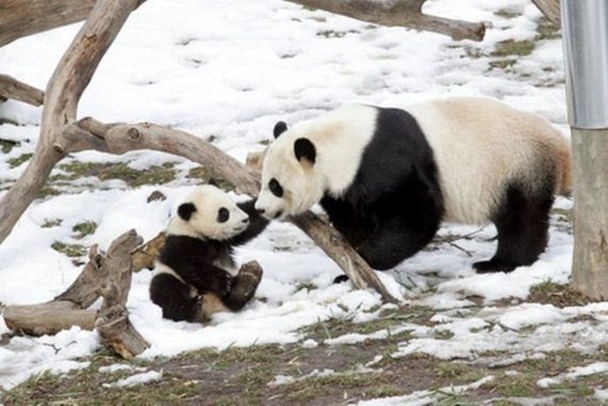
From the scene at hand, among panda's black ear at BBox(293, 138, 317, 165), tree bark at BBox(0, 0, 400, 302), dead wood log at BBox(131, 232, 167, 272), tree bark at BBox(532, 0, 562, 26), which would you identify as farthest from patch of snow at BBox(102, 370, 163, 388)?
tree bark at BBox(532, 0, 562, 26)

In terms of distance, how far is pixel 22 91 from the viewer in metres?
9.09

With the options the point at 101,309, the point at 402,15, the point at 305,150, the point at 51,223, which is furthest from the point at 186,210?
the point at 402,15

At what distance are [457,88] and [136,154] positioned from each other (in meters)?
2.54

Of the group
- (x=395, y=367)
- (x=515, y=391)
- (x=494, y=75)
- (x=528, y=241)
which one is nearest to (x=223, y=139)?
(x=494, y=75)

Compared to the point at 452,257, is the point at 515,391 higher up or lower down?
higher up

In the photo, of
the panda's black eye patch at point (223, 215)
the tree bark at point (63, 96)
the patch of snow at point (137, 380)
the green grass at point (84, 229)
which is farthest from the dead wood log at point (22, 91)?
the patch of snow at point (137, 380)

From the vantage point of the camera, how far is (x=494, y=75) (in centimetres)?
1005

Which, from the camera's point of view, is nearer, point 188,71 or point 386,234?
point 386,234

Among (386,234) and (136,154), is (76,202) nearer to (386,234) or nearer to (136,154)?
(136,154)

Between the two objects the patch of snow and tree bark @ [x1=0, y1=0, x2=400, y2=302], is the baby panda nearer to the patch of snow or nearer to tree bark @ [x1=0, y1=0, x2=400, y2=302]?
tree bark @ [x1=0, y1=0, x2=400, y2=302]

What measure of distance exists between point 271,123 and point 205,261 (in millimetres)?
2887

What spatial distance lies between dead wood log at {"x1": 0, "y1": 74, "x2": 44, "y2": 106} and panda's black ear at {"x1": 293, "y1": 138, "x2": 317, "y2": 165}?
3264mm

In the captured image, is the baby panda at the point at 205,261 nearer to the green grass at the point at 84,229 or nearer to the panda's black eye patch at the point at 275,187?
the panda's black eye patch at the point at 275,187

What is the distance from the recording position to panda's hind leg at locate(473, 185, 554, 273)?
6.60 meters
